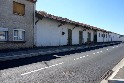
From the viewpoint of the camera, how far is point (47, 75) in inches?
367

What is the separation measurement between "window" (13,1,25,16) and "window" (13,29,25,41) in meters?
1.69

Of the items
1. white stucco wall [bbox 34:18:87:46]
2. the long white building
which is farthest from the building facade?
white stucco wall [bbox 34:18:87:46]

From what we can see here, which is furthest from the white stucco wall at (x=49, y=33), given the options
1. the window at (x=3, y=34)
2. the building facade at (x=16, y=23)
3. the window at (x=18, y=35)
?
the window at (x=3, y=34)

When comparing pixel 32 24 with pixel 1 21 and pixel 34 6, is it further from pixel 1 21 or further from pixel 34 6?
pixel 1 21

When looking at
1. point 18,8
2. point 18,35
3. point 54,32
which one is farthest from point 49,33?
point 18,8

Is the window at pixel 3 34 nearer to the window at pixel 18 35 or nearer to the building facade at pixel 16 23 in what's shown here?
the building facade at pixel 16 23

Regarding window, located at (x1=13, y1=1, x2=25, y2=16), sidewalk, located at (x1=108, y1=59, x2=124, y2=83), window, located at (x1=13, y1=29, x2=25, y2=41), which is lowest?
sidewalk, located at (x1=108, y1=59, x2=124, y2=83)

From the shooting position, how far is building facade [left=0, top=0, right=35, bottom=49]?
19.5 metres

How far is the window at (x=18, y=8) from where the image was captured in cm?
2106

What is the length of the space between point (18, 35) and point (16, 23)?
48.3 inches

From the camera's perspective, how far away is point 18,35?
70.4 feet

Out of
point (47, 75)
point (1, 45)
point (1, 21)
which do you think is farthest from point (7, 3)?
point (47, 75)

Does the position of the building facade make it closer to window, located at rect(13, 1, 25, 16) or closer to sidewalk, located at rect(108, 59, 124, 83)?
window, located at rect(13, 1, 25, 16)

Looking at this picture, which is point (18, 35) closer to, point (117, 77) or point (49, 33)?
point (49, 33)
